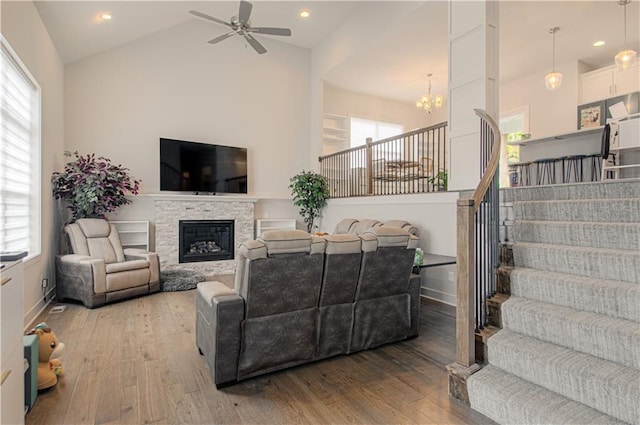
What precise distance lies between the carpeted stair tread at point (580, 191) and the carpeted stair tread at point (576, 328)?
1.31 m

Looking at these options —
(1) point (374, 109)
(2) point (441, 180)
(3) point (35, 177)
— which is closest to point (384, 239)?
(2) point (441, 180)

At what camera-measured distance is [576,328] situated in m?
1.97

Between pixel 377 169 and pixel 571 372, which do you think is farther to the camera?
pixel 377 169

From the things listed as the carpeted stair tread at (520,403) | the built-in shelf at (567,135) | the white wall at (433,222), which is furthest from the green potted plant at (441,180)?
the carpeted stair tread at (520,403)

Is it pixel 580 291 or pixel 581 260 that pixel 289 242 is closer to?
pixel 580 291

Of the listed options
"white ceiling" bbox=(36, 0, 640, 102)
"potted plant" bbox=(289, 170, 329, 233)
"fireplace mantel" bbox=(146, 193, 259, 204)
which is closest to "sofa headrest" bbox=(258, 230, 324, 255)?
"white ceiling" bbox=(36, 0, 640, 102)

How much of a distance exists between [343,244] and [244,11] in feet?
10.8

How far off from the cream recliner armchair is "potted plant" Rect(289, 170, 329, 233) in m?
3.15

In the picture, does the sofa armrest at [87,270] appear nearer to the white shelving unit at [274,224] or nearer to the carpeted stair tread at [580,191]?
the white shelving unit at [274,224]

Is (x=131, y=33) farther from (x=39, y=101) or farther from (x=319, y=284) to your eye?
(x=319, y=284)

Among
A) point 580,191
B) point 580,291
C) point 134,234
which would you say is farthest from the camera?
point 134,234

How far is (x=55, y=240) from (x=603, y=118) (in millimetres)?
9088

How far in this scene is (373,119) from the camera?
29.9ft

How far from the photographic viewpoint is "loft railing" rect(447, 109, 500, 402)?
222 centimetres
